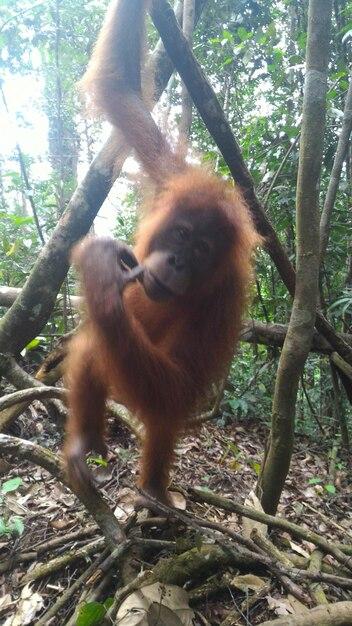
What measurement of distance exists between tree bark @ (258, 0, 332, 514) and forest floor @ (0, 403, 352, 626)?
50cm

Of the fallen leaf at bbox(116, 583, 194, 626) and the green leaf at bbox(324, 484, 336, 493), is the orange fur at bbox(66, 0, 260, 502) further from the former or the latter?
the green leaf at bbox(324, 484, 336, 493)

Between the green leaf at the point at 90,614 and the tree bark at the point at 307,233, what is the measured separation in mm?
990

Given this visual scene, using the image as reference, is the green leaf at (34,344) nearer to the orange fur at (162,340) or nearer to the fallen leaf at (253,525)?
the orange fur at (162,340)

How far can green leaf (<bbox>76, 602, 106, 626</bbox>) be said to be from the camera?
1.25 meters

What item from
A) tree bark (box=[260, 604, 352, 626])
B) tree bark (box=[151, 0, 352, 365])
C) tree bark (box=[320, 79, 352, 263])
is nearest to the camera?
tree bark (box=[260, 604, 352, 626])

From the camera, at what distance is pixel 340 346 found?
9.45 feet

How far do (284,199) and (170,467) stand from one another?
101 inches

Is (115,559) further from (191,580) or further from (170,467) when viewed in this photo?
(170,467)

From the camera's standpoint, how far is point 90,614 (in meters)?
1.25

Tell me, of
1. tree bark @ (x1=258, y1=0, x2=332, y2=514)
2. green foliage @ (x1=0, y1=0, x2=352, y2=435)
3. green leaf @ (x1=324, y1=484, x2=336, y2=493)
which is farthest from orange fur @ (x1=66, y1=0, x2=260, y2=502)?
green leaf @ (x1=324, y1=484, x2=336, y2=493)

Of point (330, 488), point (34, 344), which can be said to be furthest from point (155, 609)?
point (34, 344)

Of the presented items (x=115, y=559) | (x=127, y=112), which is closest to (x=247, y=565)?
(x=115, y=559)

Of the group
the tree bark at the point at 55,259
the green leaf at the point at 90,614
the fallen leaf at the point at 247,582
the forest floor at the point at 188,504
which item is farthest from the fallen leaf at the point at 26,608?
the tree bark at the point at 55,259

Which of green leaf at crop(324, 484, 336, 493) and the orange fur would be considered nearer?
the orange fur
